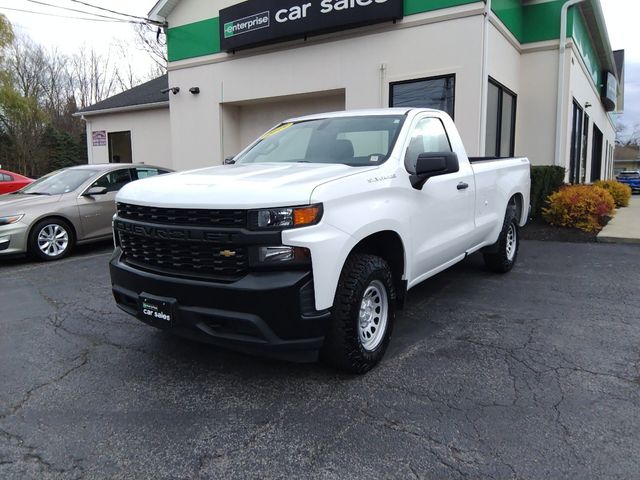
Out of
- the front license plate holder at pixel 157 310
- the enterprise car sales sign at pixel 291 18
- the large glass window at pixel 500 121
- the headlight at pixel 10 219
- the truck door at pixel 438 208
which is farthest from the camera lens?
the large glass window at pixel 500 121

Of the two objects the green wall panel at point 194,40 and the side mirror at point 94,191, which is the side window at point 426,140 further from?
the green wall panel at point 194,40

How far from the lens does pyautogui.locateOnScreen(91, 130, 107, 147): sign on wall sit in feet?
61.0

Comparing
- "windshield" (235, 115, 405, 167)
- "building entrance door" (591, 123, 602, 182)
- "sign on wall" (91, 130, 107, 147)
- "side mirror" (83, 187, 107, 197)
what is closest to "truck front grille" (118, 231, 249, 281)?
"windshield" (235, 115, 405, 167)

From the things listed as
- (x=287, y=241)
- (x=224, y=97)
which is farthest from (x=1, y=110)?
(x=287, y=241)

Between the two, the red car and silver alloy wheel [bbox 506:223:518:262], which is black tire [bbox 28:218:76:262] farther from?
the red car

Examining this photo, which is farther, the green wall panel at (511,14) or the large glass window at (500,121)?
the large glass window at (500,121)

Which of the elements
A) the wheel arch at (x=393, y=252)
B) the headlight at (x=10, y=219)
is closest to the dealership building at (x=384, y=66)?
the wheel arch at (x=393, y=252)

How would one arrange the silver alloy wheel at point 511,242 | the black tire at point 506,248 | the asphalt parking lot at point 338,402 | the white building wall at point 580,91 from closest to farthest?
the asphalt parking lot at point 338,402 → the black tire at point 506,248 → the silver alloy wheel at point 511,242 → the white building wall at point 580,91

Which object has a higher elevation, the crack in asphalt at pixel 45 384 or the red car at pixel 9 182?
the red car at pixel 9 182

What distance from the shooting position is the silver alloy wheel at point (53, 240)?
772 centimetres

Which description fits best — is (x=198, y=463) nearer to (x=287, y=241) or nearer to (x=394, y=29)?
(x=287, y=241)

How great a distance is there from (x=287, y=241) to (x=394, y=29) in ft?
28.1

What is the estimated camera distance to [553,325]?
4.65 metres

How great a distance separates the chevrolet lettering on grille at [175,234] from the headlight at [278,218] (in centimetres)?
21
